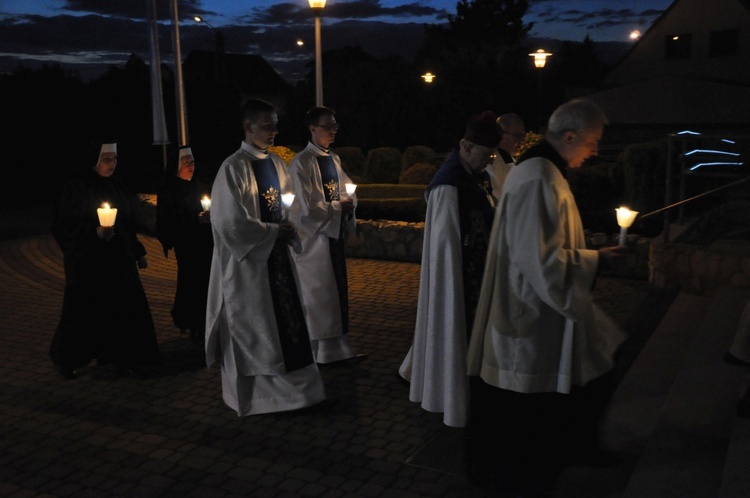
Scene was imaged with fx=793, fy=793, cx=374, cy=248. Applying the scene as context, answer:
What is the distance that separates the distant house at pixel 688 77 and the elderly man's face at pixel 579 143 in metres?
31.1

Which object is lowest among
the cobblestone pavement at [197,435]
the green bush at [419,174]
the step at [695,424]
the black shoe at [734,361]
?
the cobblestone pavement at [197,435]

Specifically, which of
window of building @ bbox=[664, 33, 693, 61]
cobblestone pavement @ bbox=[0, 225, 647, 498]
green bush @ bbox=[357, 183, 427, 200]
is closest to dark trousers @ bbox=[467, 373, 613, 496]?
cobblestone pavement @ bbox=[0, 225, 647, 498]

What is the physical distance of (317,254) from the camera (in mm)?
6660

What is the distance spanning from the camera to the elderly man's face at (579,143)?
3730mm

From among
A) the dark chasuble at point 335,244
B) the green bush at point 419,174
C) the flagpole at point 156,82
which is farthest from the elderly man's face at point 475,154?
the green bush at point 419,174

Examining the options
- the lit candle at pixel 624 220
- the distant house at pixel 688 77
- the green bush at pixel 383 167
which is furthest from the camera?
the distant house at pixel 688 77

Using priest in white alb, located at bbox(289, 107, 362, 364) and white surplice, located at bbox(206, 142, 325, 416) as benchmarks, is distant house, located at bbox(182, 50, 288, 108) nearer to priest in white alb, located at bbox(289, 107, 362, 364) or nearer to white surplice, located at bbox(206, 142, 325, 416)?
priest in white alb, located at bbox(289, 107, 362, 364)

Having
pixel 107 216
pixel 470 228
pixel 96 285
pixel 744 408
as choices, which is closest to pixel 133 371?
pixel 96 285

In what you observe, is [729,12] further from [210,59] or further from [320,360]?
[210,59]

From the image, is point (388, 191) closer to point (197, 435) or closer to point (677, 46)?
point (197, 435)

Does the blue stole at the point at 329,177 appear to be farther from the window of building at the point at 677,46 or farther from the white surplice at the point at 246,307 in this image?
the window of building at the point at 677,46

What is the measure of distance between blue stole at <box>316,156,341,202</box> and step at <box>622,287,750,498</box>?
9.63 ft

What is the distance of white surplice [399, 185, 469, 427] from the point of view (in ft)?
15.6

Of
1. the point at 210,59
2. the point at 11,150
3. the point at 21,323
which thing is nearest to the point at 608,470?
the point at 21,323
